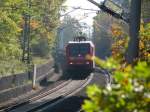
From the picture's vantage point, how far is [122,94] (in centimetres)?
405

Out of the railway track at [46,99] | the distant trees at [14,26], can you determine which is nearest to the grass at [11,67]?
the distant trees at [14,26]

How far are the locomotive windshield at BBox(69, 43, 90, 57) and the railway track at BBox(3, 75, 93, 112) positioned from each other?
2.61m

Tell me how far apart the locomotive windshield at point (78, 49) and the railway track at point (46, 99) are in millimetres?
2609

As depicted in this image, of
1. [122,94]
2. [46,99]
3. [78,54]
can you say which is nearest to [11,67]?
[46,99]

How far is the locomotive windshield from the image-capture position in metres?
44.1

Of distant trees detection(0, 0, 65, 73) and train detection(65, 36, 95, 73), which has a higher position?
distant trees detection(0, 0, 65, 73)

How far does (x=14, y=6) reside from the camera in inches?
1454

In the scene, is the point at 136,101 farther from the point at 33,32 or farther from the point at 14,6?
the point at 33,32

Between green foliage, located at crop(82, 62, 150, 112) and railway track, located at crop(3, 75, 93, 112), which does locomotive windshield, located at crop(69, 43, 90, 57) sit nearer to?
railway track, located at crop(3, 75, 93, 112)

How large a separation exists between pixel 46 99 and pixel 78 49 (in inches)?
539

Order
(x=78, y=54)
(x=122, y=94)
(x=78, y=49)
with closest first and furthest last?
(x=122, y=94) → (x=78, y=49) → (x=78, y=54)

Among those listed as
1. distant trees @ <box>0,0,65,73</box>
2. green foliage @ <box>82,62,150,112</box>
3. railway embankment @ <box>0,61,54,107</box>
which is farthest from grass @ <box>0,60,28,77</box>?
green foliage @ <box>82,62,150,112</box>

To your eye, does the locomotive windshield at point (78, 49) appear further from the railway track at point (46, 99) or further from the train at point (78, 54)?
the railway track at point (46, 99)

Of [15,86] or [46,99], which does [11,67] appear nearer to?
[15,86]
